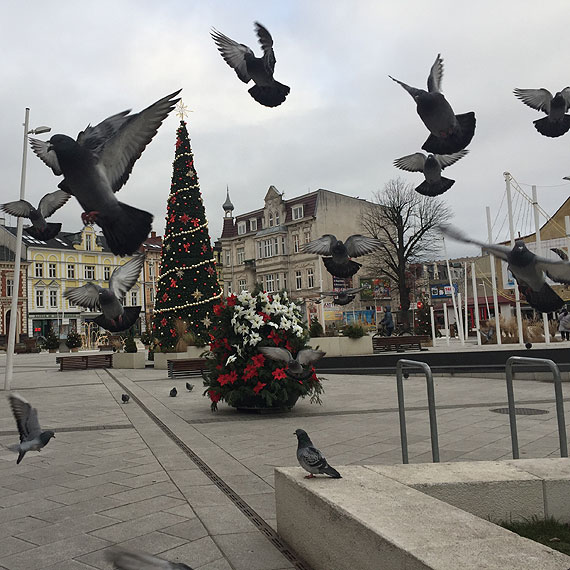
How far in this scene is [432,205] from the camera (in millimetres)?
4910

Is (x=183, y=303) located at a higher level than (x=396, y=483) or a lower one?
higher

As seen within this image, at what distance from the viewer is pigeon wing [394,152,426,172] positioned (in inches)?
99.3

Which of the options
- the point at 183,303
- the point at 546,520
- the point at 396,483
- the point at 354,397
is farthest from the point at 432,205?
the point at 183,303

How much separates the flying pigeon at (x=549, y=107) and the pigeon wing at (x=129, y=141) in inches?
66.9

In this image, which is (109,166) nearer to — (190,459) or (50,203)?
(50,203)

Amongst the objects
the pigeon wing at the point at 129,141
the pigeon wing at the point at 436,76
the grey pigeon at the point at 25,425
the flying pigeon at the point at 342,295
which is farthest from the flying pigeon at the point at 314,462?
the pigeon wing at the point at 129,141

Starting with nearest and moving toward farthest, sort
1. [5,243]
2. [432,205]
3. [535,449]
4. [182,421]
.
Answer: [5,243] → [432,205] → [535,449] → [182,421]

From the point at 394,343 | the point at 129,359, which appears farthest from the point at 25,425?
the point at 129,359

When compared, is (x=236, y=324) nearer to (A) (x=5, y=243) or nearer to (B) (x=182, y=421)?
(B) (x=182, y=421)

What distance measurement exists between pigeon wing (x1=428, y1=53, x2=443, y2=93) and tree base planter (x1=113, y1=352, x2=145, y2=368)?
25225mm

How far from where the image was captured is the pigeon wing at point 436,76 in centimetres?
184

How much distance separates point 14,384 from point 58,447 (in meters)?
12.4

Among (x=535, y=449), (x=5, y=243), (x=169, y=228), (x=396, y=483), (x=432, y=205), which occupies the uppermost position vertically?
(x=169, y=228)

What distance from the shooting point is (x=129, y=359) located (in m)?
26.4
